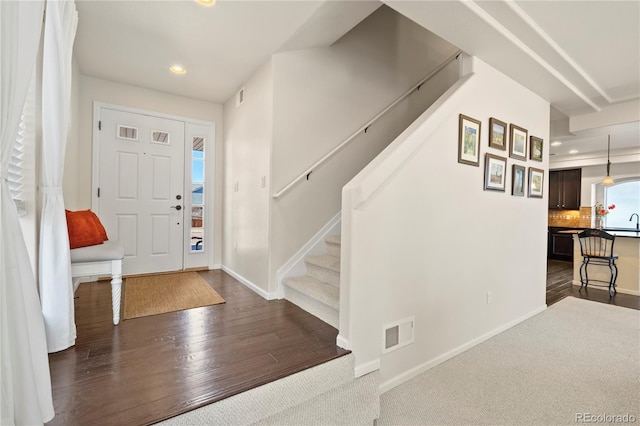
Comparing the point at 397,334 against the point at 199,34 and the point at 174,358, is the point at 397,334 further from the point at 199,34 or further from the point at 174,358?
the point at 199,34

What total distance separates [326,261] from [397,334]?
993 millimetres

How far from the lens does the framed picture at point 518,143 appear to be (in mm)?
2973

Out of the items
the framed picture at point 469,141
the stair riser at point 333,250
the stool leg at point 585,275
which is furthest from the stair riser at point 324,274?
the stool leg at point 585,275

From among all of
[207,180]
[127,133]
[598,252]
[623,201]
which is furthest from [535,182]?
[623,201]

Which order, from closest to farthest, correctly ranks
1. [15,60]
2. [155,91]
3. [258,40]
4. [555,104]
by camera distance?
[15,60]
[258,40]
[555,104]
[155,91]

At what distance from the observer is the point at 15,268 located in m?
1.11

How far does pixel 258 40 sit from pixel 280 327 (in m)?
2.48

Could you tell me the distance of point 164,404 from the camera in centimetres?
133

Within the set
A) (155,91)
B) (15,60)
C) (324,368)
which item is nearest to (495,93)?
(324,368)

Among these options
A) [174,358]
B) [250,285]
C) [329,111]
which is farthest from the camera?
[250,285]

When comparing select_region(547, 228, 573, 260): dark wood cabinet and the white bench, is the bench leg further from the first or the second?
select_region(547, 228, 573, 260): dark wood cabinet

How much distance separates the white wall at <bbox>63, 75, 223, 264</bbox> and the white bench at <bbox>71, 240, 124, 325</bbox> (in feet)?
3.73

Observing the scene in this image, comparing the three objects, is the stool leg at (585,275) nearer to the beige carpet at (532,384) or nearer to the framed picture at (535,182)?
the beige carpet at (532,384)

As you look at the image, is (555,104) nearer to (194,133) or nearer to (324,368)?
(324,368)
